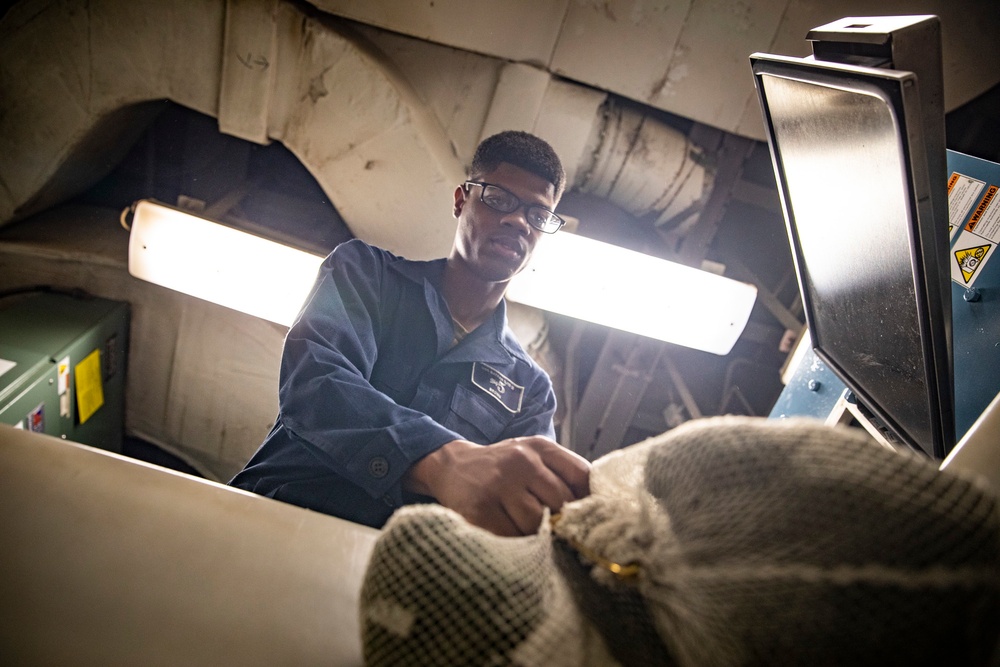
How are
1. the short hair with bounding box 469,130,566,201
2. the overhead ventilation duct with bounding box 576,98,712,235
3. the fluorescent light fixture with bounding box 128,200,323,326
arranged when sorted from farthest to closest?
the overhead ventilation duct with bounding box 576,98,712,235, the fluorescent light fixture with bounding box 128,200,323,326, the short hair with bounding box 469,130,566,201

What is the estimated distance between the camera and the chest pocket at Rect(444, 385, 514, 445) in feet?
5.33

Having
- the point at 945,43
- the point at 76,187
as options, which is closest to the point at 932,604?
the point at 945,43

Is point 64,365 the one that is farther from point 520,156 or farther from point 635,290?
point 635,290

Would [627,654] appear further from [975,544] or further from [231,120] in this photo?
[231,120]

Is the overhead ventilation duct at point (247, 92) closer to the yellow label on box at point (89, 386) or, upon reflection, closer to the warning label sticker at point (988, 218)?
the yellow label on box at point (89, 386)

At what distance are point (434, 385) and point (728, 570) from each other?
4.16 ft

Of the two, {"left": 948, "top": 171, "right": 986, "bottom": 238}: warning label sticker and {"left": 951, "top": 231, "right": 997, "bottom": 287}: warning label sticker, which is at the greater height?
{"left": 948, "top": 171, "right": 986, "bottom": 238}: warning label sticker

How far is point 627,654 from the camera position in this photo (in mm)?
508

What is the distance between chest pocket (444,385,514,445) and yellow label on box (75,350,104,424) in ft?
5.88

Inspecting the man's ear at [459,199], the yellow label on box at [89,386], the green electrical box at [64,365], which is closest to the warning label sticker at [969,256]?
the man's ear at [459,199]

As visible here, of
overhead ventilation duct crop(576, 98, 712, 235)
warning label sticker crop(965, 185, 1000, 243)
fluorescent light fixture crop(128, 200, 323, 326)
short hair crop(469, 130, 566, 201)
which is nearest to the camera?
warning label sticker crop(965, 185, 1000, 243)

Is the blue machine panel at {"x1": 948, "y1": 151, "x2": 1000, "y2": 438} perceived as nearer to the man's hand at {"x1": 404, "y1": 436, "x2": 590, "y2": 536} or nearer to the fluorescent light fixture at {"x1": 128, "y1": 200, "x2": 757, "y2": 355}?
the fluorescent light fixture at {"x1": 128, "y1": 200, "x2": 757, "y2": 355}

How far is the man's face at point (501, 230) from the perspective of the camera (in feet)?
6.08

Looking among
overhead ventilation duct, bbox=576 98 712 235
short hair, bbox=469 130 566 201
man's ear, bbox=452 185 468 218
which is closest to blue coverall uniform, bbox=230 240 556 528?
man's ear, bbox=452 185 468 218
